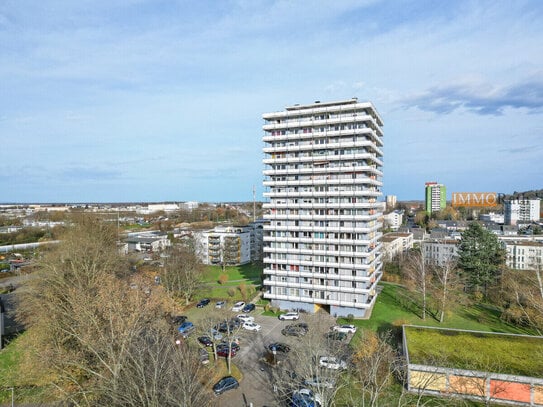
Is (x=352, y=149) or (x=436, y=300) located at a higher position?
(x=352, y=149)

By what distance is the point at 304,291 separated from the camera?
44344mm

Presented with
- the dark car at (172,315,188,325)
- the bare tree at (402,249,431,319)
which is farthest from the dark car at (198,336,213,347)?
the bare tree at (402,249,431,319)

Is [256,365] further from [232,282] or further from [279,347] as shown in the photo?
[232,282]

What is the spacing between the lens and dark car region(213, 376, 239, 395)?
85.7 feet

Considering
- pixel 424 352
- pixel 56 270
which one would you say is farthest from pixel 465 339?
pixel 56 270

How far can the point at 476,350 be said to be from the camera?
28.5 m

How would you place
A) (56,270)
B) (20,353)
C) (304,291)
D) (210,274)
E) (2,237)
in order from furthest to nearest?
(2,237) < (210,274) < (304,291) < (56,270) < (20,353)

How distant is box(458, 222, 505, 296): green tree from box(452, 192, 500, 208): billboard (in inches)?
5786

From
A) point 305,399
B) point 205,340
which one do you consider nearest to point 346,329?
point 205,340

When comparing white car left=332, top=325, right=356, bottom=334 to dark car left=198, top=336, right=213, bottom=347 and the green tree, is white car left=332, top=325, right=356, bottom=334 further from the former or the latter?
the green tree

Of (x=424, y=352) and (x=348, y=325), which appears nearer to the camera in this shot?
(x=424, y=352)

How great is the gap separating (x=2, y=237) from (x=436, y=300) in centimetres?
11395

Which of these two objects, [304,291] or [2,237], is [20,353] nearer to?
[304,291]

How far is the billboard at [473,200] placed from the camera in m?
183
